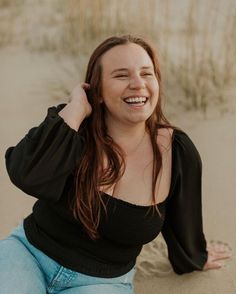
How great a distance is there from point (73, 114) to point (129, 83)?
8.7 inches

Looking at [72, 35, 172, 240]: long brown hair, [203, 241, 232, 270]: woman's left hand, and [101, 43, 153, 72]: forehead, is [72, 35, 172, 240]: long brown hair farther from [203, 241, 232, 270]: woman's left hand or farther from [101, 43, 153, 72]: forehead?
[203, 241, 232, 270]: woman's left hand

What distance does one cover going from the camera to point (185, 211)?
6.66ft

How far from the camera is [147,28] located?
3.55m

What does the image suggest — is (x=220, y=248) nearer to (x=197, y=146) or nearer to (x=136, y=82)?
(x=197, y=146)

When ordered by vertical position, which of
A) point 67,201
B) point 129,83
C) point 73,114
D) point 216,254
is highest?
point 129,83

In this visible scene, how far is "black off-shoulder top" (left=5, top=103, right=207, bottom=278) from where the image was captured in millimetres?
1744

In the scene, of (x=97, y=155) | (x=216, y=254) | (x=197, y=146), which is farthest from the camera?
(x=197, y=146)

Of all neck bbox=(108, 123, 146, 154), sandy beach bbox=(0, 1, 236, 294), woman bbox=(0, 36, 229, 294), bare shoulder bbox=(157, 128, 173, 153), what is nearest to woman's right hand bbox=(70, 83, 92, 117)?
woman bbox=(0, 36, 229, 294)

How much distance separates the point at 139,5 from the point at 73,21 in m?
0.48

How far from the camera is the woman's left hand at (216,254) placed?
2.24m

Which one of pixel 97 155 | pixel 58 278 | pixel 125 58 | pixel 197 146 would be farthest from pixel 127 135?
pixel 197 146

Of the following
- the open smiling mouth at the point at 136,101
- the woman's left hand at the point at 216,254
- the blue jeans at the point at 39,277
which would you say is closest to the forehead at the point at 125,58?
the open smiling mouth at the point at 136,101

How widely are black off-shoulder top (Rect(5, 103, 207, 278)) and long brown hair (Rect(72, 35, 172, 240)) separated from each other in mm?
37

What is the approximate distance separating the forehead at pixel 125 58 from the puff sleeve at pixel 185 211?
0.31 meters
